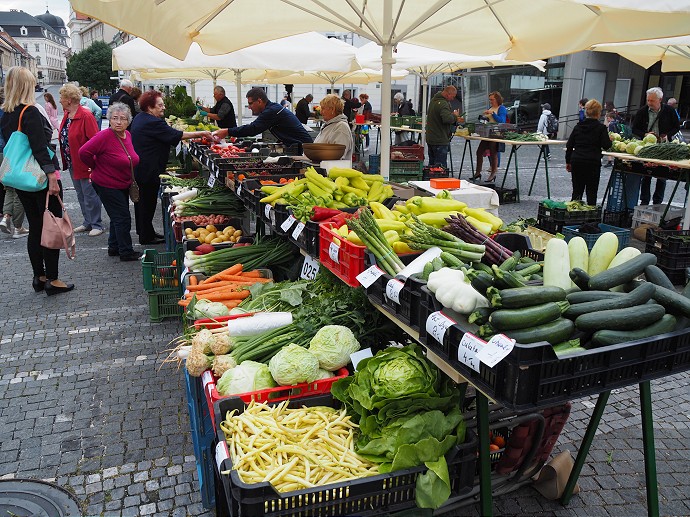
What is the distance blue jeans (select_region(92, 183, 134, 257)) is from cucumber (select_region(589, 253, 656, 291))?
642 centimetres

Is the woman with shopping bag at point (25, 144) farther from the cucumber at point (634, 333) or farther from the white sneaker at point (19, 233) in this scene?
the cucumber at point (634, 333)

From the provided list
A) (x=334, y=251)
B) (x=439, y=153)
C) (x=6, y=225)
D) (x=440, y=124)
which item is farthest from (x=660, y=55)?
(x=6, y=225)

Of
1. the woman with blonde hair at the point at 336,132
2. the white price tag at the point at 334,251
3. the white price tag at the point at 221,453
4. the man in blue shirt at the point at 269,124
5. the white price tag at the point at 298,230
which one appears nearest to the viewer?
the white price tag at the point at 221,453

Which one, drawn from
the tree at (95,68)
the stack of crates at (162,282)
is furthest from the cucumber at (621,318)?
the tree at (95,68)

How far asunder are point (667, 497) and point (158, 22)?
5083 mm

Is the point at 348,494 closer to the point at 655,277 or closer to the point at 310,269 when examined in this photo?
the point at 655,277

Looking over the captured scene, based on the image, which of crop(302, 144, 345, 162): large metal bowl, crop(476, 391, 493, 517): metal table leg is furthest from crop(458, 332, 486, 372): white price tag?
crop(302, 144, 345, 162): large metal bowl

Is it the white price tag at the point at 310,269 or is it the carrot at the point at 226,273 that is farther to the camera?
the carrot at the point at 226,273

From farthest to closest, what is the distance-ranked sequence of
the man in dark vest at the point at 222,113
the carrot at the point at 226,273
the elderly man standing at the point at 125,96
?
the man in dark vest at the point at 222,113, the elderly man standing at the point at 125,96, the carrot at the point at 226,273

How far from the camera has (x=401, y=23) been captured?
624 centimetres

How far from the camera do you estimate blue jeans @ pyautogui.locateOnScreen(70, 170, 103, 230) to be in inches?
338

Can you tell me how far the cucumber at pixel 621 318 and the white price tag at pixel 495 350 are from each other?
1.25 ft

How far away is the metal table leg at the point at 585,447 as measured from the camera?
292 cm

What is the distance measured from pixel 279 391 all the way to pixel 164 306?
10.7 ft
